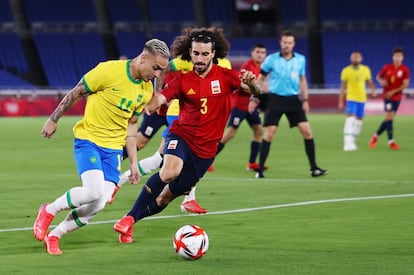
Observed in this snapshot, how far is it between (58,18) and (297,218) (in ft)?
154

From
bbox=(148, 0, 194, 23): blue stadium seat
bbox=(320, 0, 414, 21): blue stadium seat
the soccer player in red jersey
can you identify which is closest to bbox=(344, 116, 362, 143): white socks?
the soccer player in red jersey

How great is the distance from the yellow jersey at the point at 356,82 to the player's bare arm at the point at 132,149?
15.2 m

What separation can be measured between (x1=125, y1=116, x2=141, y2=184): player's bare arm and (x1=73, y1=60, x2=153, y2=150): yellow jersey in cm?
15

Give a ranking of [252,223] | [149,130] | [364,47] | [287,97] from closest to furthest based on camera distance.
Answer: [252,223], [149,130], [287,97], [364,47]

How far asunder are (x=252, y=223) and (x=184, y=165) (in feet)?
4.59

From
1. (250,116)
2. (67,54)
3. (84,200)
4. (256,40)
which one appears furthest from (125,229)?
(67,54)

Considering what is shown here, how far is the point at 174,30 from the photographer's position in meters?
55.3

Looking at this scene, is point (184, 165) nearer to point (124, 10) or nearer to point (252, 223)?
point (252, 223)

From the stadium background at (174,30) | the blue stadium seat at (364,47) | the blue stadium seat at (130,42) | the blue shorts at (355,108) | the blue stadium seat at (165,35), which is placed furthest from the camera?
the blue stadium seat at (130,42)

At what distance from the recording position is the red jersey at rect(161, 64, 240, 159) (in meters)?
10.5

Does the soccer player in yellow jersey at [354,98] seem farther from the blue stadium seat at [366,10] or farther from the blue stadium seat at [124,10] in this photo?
the blue stadium seat at [124,10]

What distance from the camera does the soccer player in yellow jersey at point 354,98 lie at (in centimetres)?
2375

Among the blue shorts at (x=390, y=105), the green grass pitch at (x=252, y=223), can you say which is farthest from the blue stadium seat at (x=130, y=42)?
the green grass pitch at (x=252, y=223)

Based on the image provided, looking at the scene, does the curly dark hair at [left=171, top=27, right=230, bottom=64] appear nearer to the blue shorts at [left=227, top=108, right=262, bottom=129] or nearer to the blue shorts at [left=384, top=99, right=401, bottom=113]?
the blue shorts at [left=227, top=108, right=262, bottom=129]
